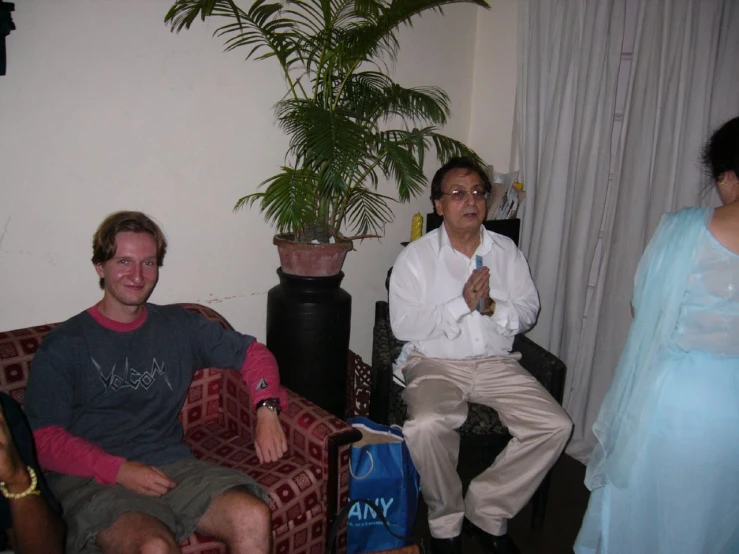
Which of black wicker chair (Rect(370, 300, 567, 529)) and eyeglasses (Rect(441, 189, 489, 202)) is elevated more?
eyeglasses (Rect(441, 189, 489, 202))

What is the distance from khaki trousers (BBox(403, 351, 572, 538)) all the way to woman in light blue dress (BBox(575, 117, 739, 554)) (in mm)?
364

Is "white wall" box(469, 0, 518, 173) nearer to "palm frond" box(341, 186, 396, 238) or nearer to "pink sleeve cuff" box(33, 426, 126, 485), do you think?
"palm frond" box(341, 186, 396, 238)

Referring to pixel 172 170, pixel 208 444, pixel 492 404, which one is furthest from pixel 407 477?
pixel 172 170

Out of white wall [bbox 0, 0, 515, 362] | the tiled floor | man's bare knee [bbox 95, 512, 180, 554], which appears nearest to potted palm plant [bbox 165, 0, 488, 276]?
white wall [bbox 0, 0, 515, 362]

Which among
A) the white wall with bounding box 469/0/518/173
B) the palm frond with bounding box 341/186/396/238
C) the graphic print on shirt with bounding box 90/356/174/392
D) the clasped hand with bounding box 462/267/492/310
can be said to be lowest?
the graphic print on shirt with bounding box 90/356/174/392

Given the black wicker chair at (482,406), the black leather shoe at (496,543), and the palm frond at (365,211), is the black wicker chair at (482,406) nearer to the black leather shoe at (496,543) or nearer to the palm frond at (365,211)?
the black leather shoe at (496,543)

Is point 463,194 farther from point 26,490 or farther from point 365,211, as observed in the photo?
point 26,490

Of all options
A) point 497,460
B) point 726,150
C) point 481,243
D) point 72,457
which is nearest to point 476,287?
point 481,243

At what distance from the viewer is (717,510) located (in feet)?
4.89

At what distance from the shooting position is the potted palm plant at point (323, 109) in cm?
203

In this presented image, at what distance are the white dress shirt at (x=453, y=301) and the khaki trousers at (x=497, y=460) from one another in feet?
0.60

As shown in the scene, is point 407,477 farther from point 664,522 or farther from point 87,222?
point 87,222

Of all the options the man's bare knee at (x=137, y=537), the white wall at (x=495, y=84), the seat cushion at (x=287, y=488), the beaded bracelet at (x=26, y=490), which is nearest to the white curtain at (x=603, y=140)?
the white wall at (x=495, y=84)

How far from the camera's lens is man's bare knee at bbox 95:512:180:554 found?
50.0 inches
